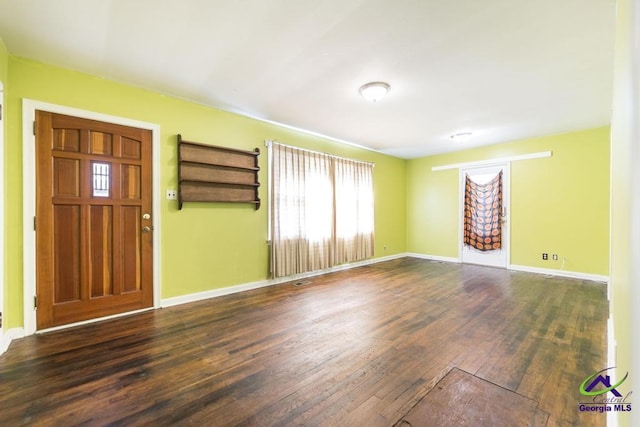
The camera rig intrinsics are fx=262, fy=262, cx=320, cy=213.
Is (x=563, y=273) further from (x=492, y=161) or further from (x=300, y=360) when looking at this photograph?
(x=300, y=360)

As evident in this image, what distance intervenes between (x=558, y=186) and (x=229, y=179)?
5.54 m

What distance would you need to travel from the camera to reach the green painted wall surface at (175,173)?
2.33 metres

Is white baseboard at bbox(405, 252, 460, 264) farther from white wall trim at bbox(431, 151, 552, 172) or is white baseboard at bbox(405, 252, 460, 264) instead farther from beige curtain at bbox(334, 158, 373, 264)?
white wall trim at bbox(431, 151, 552, 172)

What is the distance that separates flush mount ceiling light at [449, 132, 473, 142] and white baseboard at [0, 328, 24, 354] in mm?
6019

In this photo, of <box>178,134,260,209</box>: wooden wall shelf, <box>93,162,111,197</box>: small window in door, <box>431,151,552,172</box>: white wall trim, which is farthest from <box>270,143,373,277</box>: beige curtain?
<box>93,162,111,197</box>: small window in door

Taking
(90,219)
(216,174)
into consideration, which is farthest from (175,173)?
(90,219)

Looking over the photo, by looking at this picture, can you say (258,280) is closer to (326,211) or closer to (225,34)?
(326,211)

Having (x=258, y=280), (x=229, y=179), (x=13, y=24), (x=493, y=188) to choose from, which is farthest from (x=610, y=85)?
(x=13, y=24)

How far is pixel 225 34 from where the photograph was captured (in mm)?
2070

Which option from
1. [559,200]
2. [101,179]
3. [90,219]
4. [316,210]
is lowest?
[90,219]

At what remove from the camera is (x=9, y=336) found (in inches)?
88.3

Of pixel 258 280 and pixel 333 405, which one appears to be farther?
pixel 258 280

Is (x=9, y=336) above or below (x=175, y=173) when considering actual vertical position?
below

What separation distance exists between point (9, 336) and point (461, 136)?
6.18 metres
